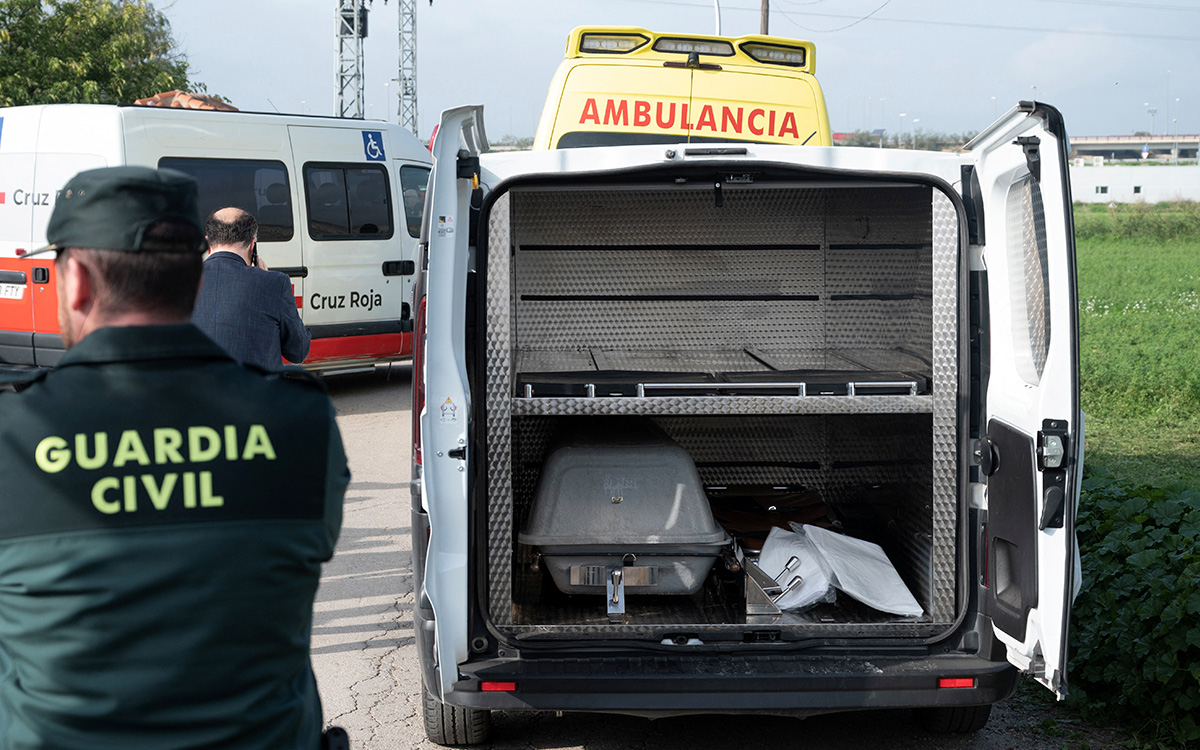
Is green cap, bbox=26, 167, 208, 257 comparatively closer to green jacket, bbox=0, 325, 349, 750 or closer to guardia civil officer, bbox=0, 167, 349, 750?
guardia civil officer, bbox=0, 167, 349, 750

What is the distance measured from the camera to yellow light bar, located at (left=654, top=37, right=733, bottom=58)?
21.2ft

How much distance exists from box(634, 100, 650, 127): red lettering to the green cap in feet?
16.3

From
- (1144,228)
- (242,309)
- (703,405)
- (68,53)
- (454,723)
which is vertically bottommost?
(454,723)

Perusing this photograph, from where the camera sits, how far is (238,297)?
4.46 meters

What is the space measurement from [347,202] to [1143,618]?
8.88 m

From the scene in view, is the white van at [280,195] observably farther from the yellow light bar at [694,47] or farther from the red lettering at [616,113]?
the yellow light bar at [694,47]

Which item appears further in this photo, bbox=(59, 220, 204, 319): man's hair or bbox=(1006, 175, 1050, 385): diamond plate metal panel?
bbox=(1006, 175, 1050, 385): diamond plate metal panel

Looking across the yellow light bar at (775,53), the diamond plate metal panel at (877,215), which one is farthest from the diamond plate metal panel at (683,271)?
the yellow light bar at (775,53)

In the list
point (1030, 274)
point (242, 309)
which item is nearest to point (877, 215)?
point (1030, 274)

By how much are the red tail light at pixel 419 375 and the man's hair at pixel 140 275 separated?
5.65 ft

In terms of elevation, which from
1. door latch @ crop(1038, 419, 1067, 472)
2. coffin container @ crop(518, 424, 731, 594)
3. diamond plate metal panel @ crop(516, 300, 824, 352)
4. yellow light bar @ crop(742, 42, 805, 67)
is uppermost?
yellow light bar @ crop(742, 42, 805, 67)

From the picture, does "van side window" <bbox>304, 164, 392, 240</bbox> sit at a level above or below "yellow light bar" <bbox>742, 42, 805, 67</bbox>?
below

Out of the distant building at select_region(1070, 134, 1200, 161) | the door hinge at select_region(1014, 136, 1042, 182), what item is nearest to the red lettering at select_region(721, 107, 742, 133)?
the door hinge at select_region(1014, 136, 1042, 182)

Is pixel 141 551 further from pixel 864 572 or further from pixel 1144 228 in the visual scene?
pixel 1144 228
